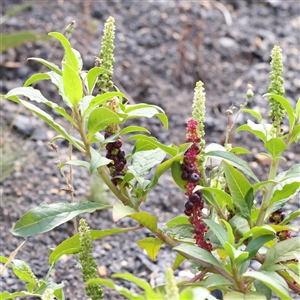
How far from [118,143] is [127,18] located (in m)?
3.60

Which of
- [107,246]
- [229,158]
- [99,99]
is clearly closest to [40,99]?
[99,99]

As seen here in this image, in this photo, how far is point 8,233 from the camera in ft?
10.2

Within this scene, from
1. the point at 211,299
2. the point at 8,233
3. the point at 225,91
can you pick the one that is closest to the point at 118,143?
the point at 211,299

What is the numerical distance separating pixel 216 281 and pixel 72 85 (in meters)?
0.60

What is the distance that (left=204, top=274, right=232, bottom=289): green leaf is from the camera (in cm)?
156

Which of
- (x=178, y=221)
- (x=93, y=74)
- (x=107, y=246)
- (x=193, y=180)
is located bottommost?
(x=107, y=246)

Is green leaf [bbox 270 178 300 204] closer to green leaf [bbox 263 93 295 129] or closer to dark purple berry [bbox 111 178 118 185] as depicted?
green leaf [bbox 263 93 295 129]

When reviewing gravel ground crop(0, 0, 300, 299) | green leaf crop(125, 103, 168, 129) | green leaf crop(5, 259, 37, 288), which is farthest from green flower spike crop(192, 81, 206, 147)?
gravel ground crop(0, 0, 300, 299)

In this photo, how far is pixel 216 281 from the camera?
1572 mm

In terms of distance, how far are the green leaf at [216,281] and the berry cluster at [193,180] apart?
0.33 ft

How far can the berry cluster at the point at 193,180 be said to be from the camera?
1.65 meters

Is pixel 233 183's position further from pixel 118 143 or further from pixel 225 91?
pixel 225 91

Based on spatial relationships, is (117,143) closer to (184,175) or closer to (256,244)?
(184,175)

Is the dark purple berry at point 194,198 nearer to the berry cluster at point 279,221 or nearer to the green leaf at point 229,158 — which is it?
the green leaf at point 229,158
